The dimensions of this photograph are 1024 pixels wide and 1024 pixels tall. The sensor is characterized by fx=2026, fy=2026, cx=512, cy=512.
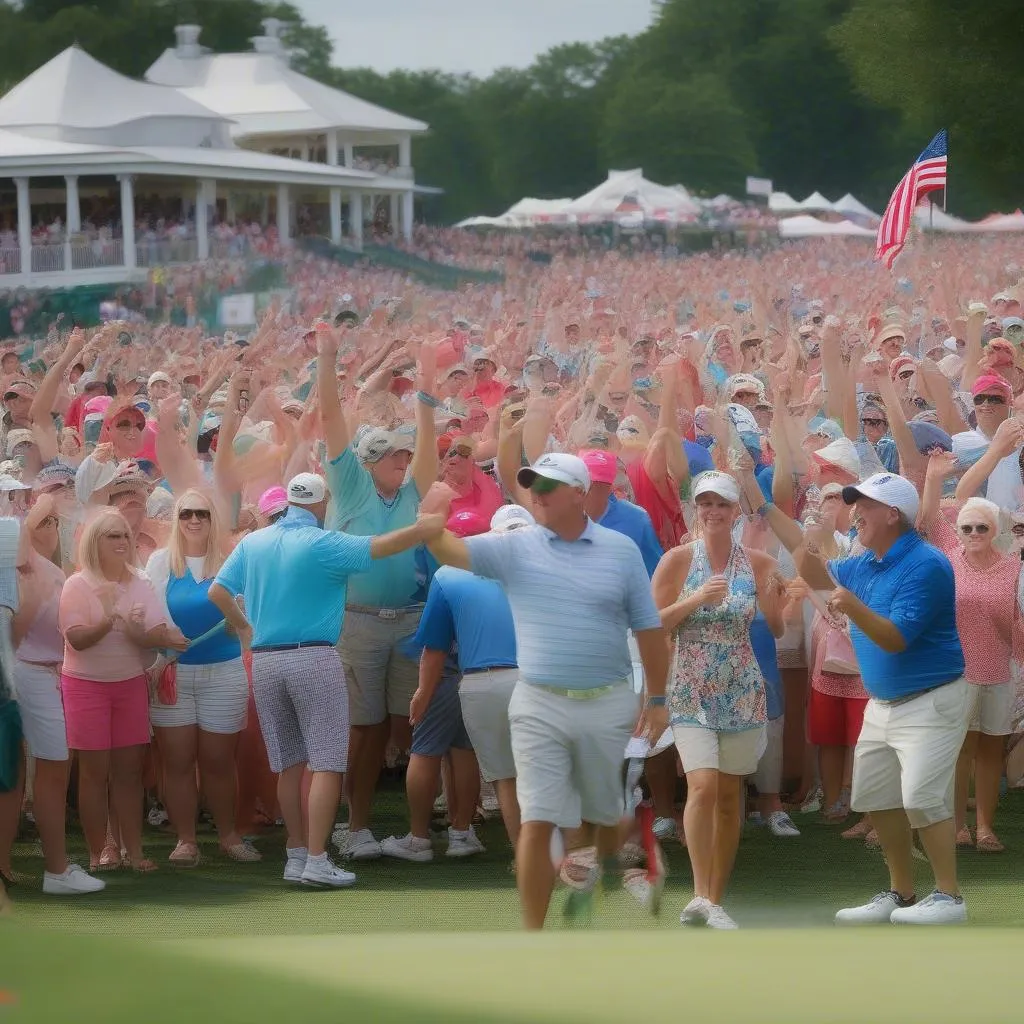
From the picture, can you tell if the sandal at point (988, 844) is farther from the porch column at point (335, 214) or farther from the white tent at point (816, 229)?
the porch column at point (335, 214)

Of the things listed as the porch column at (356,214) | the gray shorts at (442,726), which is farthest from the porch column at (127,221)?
the gray shorts at (442,726)

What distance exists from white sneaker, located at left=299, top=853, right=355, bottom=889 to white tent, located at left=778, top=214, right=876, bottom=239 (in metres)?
52.5

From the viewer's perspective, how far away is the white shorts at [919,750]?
266 inches

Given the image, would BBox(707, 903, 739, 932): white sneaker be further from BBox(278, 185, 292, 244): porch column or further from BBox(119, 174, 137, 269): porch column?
BBox(278, 185, 292, 244): porch column

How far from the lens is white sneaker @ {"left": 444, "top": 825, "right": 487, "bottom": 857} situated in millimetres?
8695

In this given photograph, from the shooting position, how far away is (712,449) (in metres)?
10.1

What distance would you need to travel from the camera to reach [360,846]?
8648 millimetres

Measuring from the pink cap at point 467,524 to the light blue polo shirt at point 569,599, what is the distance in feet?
7.24

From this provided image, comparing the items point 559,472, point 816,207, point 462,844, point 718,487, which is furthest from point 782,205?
point 559,472

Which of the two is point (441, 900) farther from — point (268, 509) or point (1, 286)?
point (1, 286)

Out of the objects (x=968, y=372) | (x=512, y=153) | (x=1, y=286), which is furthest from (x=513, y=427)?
(x=512, y=153)

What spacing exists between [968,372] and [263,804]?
6209 millimetres

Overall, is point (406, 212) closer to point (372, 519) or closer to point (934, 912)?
point (372, 519)

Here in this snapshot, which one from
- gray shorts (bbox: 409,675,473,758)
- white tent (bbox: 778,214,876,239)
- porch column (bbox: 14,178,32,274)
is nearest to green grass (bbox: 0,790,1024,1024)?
gray shorts (bbox: 409,675,473,758)
